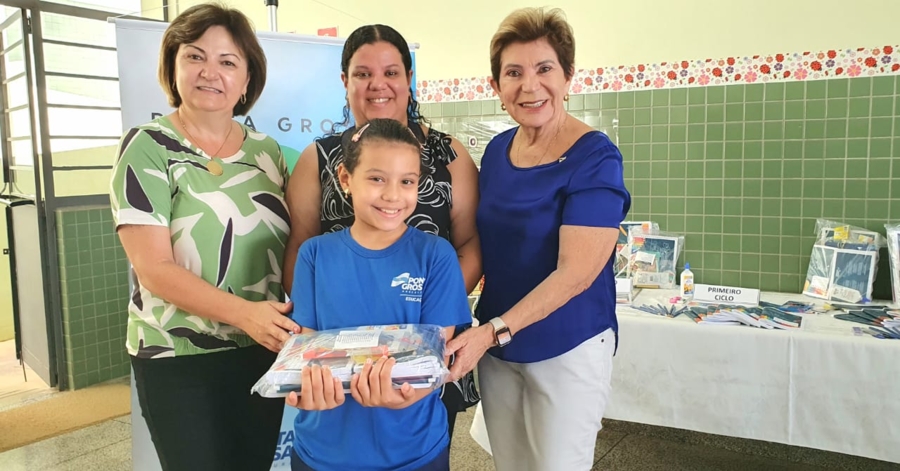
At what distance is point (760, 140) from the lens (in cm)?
338

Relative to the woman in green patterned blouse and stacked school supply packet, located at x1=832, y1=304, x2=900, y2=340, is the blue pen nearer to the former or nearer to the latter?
stacked school supply packet, located at x1=832, y1=304, x2=900, y2=340

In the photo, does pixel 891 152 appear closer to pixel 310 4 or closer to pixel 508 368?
pixel 508 368

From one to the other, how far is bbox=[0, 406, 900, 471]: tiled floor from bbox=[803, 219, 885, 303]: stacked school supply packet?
807 mm

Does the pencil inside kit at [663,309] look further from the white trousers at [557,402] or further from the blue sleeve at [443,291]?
the blue sleeve at [443,291]

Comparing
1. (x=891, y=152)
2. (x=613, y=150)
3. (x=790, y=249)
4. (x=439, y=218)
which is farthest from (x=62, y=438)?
(x=891, y=152)

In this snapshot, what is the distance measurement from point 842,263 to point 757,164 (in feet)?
2.01

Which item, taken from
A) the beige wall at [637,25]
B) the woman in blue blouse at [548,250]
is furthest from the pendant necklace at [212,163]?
the beige wall at [637,25]

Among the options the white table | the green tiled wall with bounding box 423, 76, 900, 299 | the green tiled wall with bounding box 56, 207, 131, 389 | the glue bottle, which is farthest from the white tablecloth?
the green tiled wall with bounding box 56, 207, 131, 389

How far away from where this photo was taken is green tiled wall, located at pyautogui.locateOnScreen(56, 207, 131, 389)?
4.51m

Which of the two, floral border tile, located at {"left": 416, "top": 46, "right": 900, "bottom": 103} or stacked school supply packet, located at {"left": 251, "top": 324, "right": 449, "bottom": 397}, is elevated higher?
floral border tile, located at {"left": 416, "top": 46, "right": 900, "bottom": 103}

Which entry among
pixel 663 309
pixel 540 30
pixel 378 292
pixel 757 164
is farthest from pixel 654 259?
pixel 378 292

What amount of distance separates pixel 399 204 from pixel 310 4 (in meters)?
3.66

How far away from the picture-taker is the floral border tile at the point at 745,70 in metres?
3.16

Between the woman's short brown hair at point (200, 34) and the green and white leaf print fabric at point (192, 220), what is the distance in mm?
141
